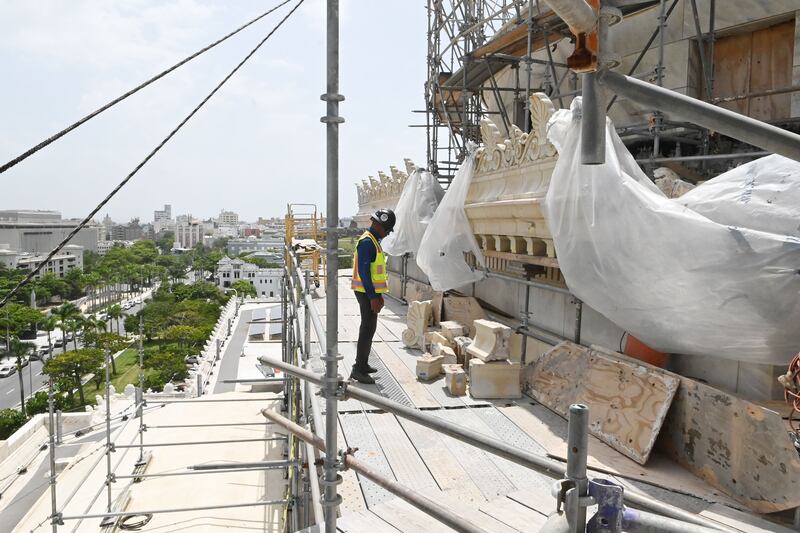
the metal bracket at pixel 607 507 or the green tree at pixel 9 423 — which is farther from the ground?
the metal bracket at pixel 607 507

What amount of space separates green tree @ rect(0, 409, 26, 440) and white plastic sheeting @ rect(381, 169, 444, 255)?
34253 mm

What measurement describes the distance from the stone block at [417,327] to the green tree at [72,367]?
135 feet

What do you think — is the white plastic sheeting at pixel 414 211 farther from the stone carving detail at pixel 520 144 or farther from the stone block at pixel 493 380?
the stone block at pixel 493 380

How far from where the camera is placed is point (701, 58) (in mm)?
7848

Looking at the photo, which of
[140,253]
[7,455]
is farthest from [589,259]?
[140,253]

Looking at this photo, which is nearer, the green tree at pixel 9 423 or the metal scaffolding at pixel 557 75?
the metal scaffolding at pixel 557 75

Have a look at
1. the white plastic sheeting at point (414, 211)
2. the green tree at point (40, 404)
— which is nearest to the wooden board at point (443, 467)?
the white plastic sheeting at point (414, 211)

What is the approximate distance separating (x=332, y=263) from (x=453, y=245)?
540cm

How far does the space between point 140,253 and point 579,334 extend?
429ft

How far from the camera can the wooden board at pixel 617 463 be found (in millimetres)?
3768

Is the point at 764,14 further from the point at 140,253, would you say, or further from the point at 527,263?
the point at 140,253

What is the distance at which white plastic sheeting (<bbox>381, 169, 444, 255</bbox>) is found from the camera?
10070 millimetres

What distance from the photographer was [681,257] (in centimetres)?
418

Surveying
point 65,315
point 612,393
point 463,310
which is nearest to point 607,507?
point 612,393
